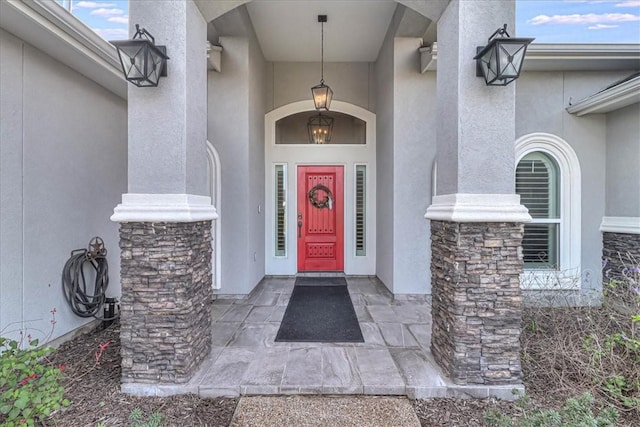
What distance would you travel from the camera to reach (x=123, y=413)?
2.18 meters

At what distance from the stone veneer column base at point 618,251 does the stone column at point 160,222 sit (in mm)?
5218

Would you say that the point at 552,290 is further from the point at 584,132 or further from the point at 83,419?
the point at 83,419

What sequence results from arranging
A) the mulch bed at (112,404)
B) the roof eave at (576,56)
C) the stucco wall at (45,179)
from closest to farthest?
the mulch bed at (112,404), the stucco wall at (45,179), the roof eave at (576,56)

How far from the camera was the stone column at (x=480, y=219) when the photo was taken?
7.80 feet

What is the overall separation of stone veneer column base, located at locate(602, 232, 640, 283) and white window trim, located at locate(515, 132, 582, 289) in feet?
1.12

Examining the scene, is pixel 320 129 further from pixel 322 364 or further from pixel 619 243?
pixel 619 243

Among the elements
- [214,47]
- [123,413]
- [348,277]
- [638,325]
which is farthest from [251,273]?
[638,325]

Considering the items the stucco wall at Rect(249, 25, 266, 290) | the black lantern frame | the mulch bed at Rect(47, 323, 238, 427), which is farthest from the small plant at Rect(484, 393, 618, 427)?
the black lantern frame

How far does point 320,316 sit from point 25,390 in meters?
2.70

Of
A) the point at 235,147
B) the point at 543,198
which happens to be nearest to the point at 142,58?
the point at 235,147

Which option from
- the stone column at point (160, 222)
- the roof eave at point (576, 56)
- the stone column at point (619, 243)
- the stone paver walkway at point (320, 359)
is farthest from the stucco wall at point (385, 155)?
the stone column at point (160, 222)

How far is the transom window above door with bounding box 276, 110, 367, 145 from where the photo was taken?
5.87 meters

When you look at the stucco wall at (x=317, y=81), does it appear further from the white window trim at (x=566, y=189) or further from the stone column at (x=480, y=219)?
the stone column at (x=480, y=219)

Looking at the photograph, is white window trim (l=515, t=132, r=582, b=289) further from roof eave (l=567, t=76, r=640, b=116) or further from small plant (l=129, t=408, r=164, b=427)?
small plant (l=129, t=408, r=164, b=427)
